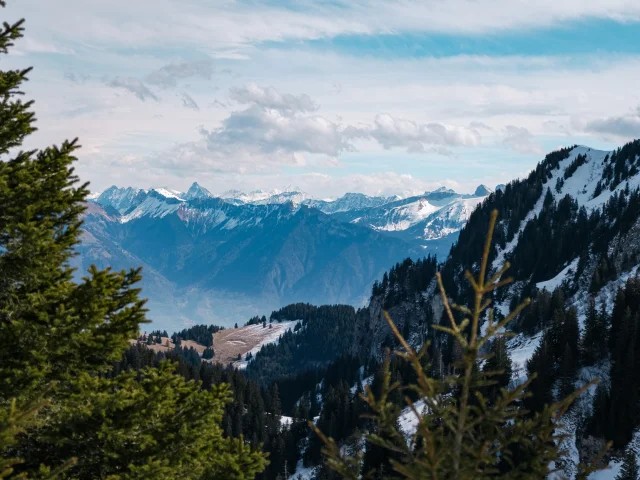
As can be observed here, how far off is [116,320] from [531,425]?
1019cm

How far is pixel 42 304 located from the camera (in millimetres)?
13648

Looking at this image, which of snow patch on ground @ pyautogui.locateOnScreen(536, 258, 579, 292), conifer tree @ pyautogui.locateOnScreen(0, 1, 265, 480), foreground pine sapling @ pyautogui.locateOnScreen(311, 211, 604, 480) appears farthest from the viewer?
snow patch on ground @ pyautogui.locateOnScreen(536, 258, 579, 292)

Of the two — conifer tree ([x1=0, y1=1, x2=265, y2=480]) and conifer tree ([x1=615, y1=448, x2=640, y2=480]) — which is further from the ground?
conifer tree ([x1=0, y1=1, x2=265, y2=480])

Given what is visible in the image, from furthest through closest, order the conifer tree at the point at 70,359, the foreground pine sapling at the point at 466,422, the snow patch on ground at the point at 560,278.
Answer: the snow patch on ground at the point at 560,278
the conifer tree at the point at 70,359
the foreground pine sapling at the point at 466,422

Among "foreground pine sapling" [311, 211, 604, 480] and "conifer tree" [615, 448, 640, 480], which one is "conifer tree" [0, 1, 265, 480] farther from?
"conifer tree" [615, 448, 640, 480]

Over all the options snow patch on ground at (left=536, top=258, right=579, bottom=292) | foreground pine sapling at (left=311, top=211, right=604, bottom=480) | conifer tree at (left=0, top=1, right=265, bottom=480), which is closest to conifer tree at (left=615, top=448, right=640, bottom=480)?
conifer tree at (left=0, top=1, right=265, bottom=480)

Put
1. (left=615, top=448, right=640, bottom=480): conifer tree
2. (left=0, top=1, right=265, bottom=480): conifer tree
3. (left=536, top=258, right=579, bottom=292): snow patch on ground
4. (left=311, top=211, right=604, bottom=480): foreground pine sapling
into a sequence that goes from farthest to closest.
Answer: (left=536, top=258, right=579, bottom=292): snow patch on ground < (left=615, top=448, right=640, bottom=480): conifer tree < (left=0, top=1, right=265, bottom=480): conifer tree < (left=311, top=211, right=604, bottom=480): foreground pine sapling

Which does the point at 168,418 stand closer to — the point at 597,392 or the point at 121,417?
the point at 121,417

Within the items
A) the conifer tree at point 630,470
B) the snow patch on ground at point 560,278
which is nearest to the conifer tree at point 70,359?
the conifer tree at point 630,470

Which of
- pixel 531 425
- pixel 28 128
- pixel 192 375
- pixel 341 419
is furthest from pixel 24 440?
pixel 192 375

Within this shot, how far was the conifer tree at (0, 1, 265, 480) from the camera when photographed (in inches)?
507

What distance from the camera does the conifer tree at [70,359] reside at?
42.3 feet

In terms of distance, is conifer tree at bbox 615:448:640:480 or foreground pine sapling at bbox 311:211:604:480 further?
conifer tree at bbox 615:448:640:480

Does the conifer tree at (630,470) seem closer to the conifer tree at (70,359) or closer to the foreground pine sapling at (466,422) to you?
the conifer tree at (70,359)
